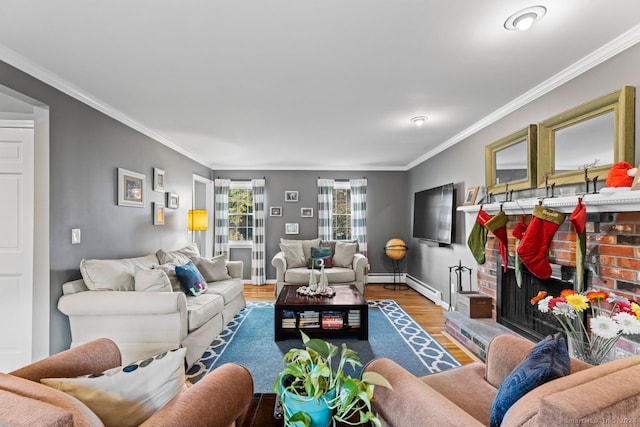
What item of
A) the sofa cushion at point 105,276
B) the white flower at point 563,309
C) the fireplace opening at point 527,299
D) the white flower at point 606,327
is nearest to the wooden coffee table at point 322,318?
the fireplace opening at point 527,299

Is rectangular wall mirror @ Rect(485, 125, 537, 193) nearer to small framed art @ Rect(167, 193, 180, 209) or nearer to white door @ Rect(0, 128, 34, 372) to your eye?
small framed art @ Rect(167, 193, 180, 209)

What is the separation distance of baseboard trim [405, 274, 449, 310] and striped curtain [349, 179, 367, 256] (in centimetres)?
98

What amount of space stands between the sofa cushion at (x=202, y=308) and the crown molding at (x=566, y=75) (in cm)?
340

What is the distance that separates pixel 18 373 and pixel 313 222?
5.33 metres

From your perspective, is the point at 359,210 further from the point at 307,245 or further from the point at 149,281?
the point at 149,281

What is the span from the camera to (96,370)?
141 cm

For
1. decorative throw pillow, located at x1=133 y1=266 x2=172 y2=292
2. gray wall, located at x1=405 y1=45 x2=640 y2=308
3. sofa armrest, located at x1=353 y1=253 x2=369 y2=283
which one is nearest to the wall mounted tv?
gray wall, located at x1=405 y1=45 x2=640 y2=308

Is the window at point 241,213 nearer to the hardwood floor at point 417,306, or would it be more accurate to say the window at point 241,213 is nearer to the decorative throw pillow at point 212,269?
the hardwood floor at point 417,306

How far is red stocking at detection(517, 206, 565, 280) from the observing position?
7.82 feet

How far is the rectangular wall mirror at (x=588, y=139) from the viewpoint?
6.43ft

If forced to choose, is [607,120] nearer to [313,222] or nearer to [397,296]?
[397,296]

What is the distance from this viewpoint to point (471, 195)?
3732mm

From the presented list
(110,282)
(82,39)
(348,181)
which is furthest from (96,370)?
(348,181)

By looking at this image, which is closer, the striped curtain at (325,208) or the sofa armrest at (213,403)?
the sofa armrest at (213,403)
